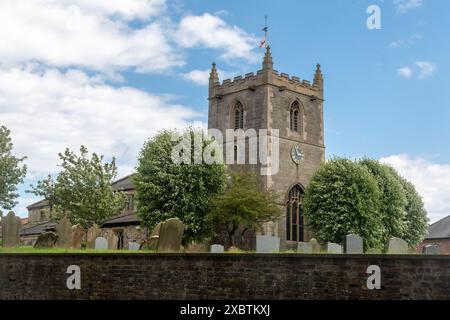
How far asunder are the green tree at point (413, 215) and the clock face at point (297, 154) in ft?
25.9

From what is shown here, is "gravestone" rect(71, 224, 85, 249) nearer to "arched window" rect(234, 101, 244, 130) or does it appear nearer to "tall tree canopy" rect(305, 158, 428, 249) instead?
"tall tree canopy" rect(305, 158, 428, 249)

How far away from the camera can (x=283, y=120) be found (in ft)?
175

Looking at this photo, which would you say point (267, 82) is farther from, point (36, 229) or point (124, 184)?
point (36, 229)

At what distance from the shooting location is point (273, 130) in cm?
5206

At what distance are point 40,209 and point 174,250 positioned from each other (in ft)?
196

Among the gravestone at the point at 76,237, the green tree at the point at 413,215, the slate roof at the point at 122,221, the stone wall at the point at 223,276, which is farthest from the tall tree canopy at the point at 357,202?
the stone wall at the point at 223,276

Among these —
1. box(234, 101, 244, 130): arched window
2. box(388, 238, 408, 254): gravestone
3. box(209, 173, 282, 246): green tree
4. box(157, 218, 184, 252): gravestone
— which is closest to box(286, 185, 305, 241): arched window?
box(209, 173, 282, 246): green tree

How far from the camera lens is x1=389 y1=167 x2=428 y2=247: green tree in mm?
53062

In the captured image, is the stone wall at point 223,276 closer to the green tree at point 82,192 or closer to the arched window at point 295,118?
the green tree at point 82,192

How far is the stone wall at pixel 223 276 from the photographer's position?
18.2 metres

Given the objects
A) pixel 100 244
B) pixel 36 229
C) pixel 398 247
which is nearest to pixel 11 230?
pixel 100 244

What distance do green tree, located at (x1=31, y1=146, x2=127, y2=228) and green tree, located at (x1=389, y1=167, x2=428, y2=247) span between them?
968 inches

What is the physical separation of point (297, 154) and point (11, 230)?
28.7 metres

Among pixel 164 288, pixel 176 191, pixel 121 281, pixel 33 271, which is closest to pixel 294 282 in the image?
pixel 164 288
